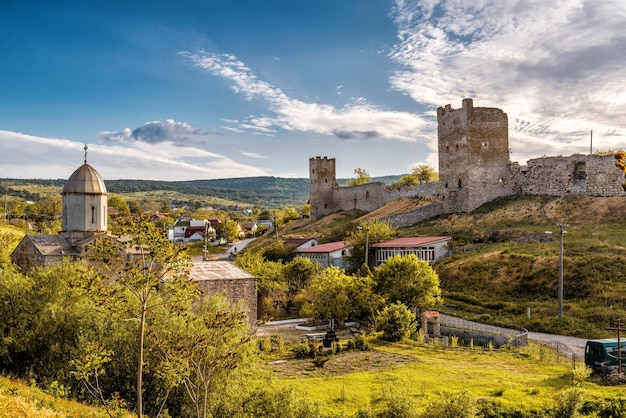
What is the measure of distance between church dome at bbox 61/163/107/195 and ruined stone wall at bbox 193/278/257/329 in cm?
815

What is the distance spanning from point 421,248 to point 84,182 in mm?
25451

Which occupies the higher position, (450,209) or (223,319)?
(450,209)

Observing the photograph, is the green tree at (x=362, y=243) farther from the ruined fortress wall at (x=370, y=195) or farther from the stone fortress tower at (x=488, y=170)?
the ruined fortress wall at (x=370, y=195)

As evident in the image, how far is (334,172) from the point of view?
80500 mm

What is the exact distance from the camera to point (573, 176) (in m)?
48.3

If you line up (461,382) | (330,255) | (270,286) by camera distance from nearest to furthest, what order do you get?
(461,382) < (270,286) < (330,255)

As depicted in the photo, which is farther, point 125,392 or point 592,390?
point 592,390

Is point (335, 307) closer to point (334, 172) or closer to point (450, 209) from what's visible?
point (450, 209)

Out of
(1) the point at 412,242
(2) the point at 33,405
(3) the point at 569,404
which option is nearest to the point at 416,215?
(1) the point at 412,242

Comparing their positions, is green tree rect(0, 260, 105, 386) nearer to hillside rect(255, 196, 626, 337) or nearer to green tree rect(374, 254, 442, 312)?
green tree rect(374, 254, 442, 312)

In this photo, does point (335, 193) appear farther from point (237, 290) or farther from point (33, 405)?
point (33, 405)

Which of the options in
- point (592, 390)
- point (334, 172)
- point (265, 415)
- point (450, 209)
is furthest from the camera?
point (334, 172)

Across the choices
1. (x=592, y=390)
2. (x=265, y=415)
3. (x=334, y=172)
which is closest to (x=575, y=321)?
(x=592, y=390)

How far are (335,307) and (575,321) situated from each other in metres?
12.8
